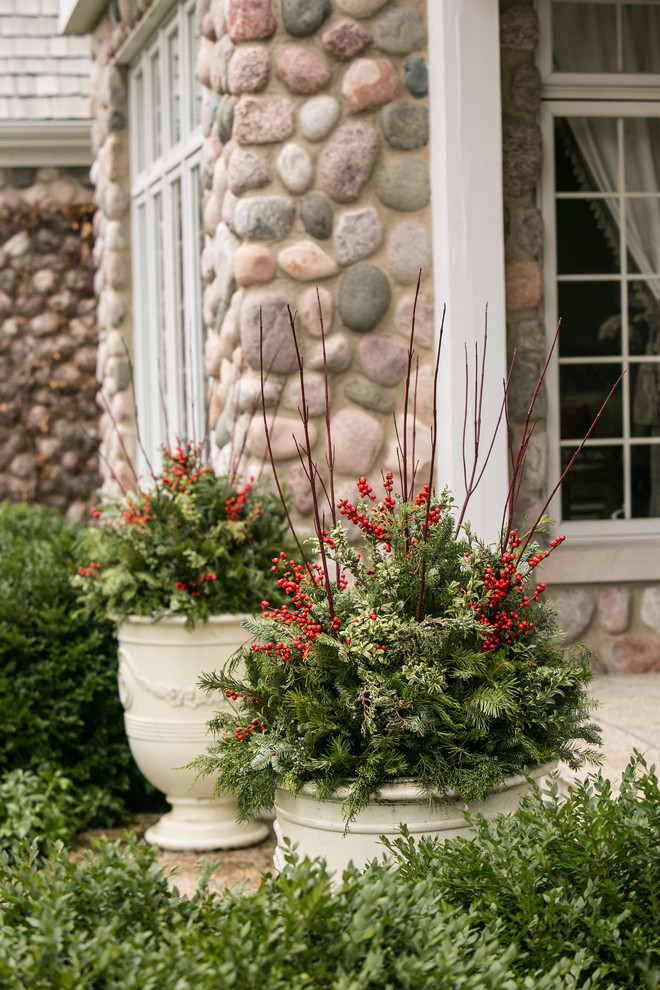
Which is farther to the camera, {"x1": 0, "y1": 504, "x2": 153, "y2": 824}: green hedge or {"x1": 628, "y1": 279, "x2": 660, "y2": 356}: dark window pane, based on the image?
{"x1": 628, "y1": 279, "x2": 660, "y2": 356}: dark window pane

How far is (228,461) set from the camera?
4.88 m

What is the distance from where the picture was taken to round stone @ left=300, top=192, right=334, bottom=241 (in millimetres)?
4496

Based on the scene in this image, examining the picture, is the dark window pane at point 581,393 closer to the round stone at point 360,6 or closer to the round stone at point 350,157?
the round stone at point 350,157

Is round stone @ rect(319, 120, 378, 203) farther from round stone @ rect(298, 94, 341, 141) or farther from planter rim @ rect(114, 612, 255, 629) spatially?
planter rim @ rect(114, 612, 255, 629)

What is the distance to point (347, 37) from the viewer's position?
4.43 m

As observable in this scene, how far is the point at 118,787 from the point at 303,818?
2.76 m

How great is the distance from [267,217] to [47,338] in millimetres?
4994

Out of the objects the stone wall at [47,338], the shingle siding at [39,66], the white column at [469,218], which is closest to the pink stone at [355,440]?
the white column at [469,218]

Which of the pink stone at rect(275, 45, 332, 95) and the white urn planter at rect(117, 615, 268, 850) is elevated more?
the pink stone at rect(275, 45, 332, 95)

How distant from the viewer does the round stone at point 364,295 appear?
4500 millimetres

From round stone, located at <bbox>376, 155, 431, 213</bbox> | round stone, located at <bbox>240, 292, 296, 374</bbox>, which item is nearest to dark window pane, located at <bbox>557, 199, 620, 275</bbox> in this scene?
round stone, located at <bbox>376, 155, 431, 213</bbox>

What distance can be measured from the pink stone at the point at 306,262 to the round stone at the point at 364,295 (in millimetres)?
92

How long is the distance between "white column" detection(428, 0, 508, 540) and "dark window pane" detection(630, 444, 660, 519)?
1.08 m

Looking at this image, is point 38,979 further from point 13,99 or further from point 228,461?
point 13,99
